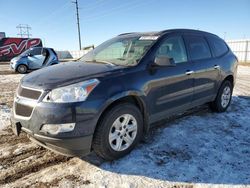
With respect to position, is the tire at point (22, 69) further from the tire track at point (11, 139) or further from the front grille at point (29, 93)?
the front grille at point (29, 93)

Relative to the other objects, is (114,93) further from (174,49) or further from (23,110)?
(174,49)

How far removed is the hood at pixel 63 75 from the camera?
2.90 metres

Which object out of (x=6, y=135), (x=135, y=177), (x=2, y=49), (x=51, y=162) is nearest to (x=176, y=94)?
(x=135, y=177)

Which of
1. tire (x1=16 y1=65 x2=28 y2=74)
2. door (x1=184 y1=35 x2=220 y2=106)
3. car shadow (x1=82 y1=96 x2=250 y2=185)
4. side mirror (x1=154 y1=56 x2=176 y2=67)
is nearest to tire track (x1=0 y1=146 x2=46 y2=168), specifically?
car shadow (x1=82 y1=96 x2=250 y2=185)

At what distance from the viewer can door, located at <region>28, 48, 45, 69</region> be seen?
45.5ft

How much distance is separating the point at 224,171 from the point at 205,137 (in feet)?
3.53

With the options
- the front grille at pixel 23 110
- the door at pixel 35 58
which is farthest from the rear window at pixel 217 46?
the door at pixel 35 58

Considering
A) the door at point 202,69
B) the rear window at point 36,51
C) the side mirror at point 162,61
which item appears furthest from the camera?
the rear window at point 36,51

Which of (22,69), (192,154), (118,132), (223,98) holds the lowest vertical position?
(192,154)

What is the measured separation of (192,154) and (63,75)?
2.17m

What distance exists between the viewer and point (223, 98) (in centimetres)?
550

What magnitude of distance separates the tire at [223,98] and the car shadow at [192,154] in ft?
1.71

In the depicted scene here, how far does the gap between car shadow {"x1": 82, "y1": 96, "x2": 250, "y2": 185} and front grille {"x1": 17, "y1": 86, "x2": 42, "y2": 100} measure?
1137 mm

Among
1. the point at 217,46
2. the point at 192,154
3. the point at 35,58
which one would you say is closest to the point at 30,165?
the point at 192,154
